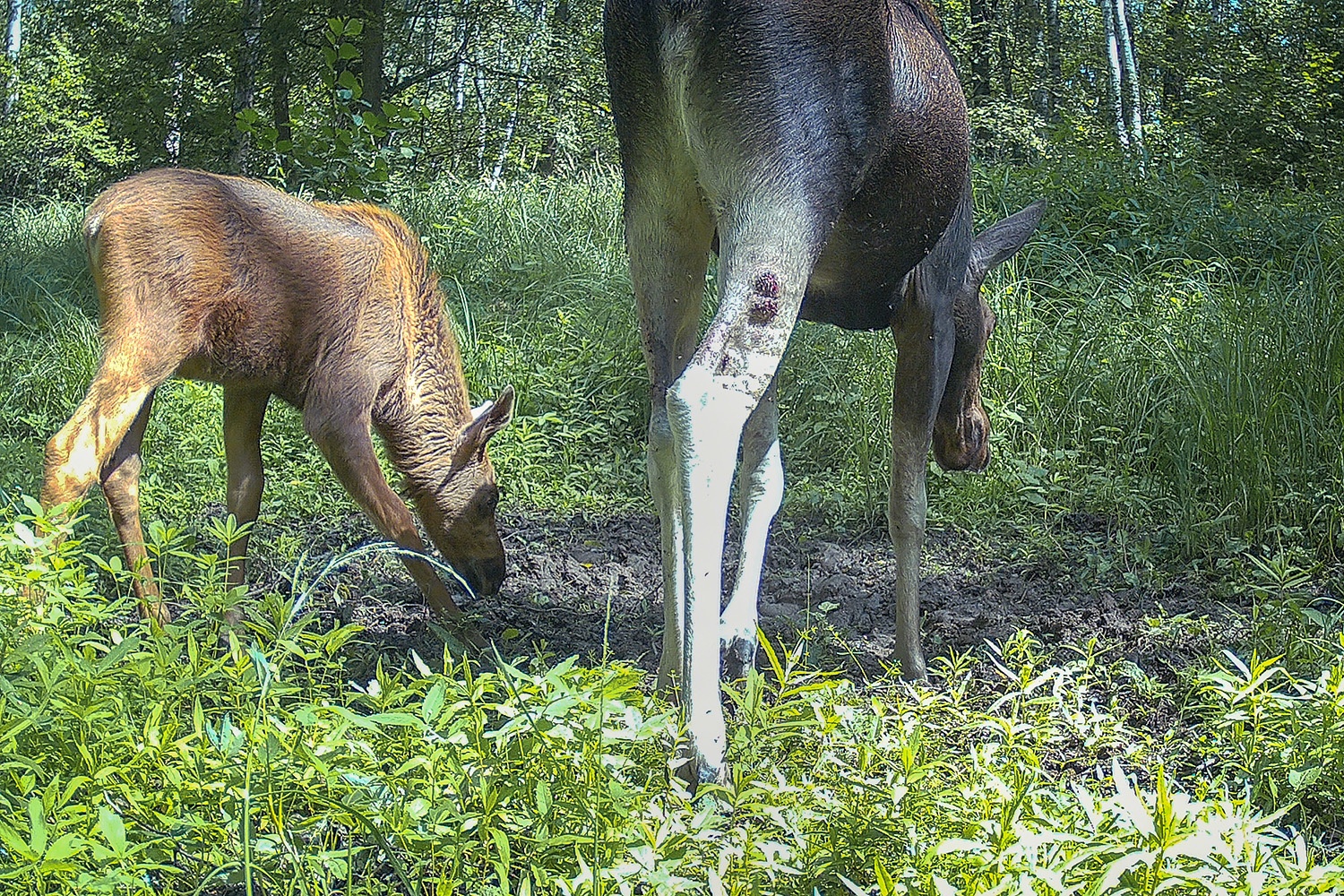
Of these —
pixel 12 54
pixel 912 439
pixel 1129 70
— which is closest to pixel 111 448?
pixel 912 439

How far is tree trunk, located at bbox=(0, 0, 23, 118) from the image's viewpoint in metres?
23.7

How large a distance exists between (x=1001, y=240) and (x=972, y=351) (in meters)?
0.41

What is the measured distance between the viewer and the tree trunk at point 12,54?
23.7 meters

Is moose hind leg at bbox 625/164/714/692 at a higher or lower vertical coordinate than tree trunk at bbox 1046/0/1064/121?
lower

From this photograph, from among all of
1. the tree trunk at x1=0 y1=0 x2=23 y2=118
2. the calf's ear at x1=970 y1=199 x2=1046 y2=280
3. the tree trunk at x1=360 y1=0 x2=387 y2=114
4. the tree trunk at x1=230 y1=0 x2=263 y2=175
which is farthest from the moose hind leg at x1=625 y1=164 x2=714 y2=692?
the tree trunk at x1=0 y1=0 x2=23 y2=118

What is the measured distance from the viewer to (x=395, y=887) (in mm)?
2346

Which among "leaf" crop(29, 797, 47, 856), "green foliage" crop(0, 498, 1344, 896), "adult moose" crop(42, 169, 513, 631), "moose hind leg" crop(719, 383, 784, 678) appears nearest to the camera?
"leaf" crop(29, 797, 47, 856)

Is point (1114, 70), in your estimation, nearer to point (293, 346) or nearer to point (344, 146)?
point (344, 146)

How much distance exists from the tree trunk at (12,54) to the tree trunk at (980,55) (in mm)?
18403

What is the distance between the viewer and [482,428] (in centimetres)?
544

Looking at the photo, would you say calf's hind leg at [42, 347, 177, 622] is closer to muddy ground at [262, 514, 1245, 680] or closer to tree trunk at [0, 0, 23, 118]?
muddy ground at [262, 514, 1245, 680]

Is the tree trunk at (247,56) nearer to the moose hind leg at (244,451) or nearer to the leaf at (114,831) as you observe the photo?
the moose hind leg at (244,451)

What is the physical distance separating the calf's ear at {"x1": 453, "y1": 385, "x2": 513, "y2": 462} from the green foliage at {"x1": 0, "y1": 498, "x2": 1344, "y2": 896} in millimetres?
2700

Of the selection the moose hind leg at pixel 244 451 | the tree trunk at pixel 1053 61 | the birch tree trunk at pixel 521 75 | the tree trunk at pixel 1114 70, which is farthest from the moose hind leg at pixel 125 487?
the tree trunk at pixel 1053 61
